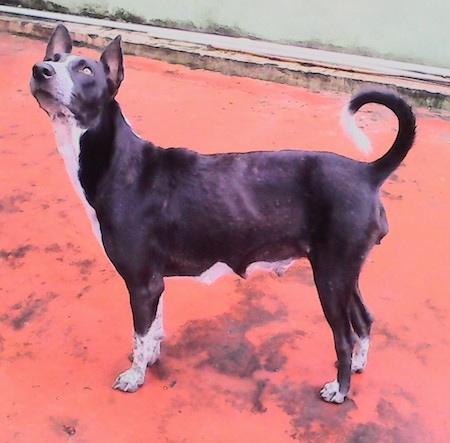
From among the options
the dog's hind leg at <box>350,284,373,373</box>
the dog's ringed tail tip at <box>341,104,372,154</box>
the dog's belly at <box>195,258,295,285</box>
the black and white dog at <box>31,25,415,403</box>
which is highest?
the dog's ringed tail tip at <box>341,104,372,154</box>

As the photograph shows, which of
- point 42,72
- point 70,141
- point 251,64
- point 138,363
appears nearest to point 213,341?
point 138,363

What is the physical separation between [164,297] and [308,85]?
3179mm

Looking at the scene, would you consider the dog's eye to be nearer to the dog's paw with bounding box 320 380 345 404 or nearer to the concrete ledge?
the dog's paw with bounding box 320 380 345 404

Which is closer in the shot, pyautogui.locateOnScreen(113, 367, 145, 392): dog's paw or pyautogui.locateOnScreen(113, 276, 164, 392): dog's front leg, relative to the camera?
pyautogui.locateOnScreen(113, 276, 164, 392): dog's front leg

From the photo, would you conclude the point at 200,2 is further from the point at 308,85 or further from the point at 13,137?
the point at 13,137

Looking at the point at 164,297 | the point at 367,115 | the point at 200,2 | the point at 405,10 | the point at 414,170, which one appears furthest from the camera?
the point at 200,2

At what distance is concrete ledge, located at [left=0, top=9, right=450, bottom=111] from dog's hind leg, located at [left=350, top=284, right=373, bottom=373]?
10.6ft

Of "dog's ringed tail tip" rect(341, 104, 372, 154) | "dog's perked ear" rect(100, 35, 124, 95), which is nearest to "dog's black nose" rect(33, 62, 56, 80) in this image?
"dog's perked ear" rect(100, 35, 124, 95)

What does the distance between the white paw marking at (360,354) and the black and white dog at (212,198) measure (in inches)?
8.4

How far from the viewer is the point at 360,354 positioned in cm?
289

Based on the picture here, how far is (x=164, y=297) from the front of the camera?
335 cm

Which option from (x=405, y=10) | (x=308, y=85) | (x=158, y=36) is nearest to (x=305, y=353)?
(x=308, y=85)

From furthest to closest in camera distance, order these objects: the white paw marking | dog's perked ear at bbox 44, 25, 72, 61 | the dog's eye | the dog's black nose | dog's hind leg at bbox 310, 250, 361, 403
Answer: the white paw marking → dog's perked ear at bbox 44, 25, 72, 61 → dog's hind leg at bbox 310, 250, 361, 403 → the dog's eye → the dog's black nose

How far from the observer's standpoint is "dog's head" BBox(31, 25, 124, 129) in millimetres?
2279
